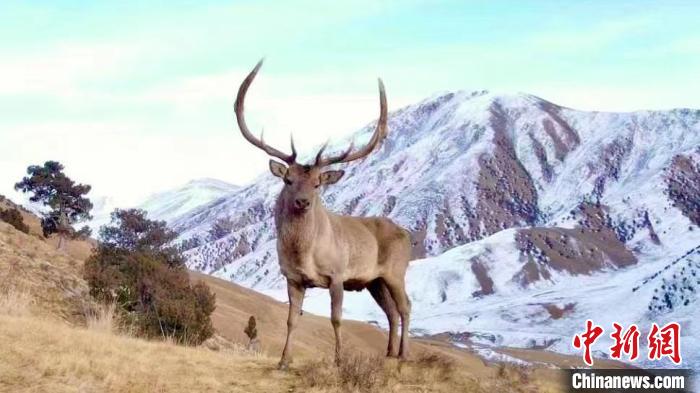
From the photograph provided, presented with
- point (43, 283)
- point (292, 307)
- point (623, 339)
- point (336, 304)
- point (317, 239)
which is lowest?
point (292, 307)

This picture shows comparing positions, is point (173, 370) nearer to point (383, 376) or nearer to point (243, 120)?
point (383, 376)

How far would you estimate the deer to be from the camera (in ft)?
39.3

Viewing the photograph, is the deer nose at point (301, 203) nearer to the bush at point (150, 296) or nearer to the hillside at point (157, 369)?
the hillside at point (157, 369)

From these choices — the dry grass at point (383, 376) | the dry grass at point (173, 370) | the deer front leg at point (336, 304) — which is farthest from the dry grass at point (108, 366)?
the deer front leg at point (336, 304)

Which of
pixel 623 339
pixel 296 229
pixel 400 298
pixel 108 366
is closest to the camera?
pixel 108 366

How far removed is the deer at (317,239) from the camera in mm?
11984

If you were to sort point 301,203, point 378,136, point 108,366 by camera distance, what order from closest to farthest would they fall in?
point 108,366 → point 301,203 → point 378,136

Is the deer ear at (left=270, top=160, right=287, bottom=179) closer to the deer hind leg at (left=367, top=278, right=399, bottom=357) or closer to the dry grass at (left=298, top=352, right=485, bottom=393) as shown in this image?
the dry grass at (left=298, top=352, right=485, bottom=393)

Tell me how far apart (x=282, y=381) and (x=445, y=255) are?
184947 millimetres

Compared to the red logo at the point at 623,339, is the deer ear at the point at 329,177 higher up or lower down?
higher up

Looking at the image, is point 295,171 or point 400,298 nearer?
point 295,171

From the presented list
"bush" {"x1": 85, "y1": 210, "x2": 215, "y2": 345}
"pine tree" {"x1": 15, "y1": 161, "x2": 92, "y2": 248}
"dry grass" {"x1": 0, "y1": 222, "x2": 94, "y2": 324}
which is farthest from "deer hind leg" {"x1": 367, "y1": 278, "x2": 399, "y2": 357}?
"pine tree" {"x1": 15, "y1": 161, "x2": 92, "y2": 248}

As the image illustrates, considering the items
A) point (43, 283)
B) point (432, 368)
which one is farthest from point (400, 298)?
point (43, 283)

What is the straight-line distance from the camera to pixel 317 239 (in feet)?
40.0
